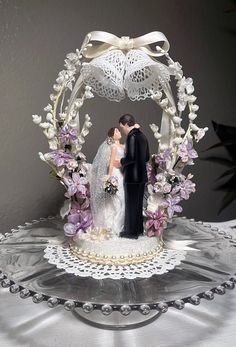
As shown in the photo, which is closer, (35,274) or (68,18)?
(35,274)

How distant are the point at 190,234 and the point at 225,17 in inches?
32.4

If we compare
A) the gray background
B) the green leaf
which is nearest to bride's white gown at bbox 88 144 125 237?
the gray background

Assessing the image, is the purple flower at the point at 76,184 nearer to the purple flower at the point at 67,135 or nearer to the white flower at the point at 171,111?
the purple flower at the point at 67,135

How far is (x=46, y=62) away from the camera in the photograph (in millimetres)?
1204

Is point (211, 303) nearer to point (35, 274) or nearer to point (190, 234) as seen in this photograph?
point (190, 234)

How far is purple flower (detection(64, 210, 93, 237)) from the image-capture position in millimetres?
912

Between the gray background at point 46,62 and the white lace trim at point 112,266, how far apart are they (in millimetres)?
345

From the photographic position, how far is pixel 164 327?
867 millimetres

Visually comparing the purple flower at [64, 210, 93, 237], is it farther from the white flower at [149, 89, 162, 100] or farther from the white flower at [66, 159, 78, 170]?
the white flower at [149, 89, 162, 100]

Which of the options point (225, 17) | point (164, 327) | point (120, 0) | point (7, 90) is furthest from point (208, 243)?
point (225, 17)

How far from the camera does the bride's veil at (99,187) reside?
907mm

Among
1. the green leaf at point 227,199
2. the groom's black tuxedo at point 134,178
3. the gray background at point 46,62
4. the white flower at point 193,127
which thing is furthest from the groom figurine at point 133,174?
the green leaf at point 227,199

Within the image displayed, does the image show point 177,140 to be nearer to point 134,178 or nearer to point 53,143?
point 134,178

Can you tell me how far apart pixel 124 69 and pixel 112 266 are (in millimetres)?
367
